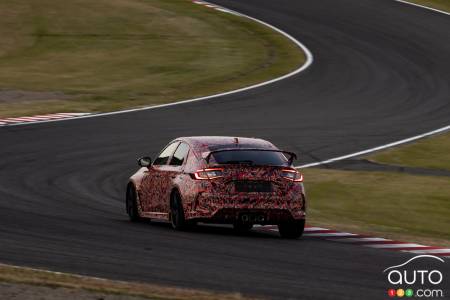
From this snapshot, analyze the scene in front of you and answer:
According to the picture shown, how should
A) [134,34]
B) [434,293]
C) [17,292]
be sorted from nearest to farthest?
[17,292], [434,293], [134,34]

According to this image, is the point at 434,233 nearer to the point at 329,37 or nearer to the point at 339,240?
the point at 339,240

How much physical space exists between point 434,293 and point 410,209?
9486mm

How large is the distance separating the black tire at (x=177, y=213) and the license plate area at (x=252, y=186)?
3.12ft

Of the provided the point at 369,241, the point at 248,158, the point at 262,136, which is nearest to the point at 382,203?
the point at 369,241

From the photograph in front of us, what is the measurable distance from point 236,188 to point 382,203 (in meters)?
5.86

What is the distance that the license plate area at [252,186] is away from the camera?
642 inches

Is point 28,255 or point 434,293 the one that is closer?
point 434,293

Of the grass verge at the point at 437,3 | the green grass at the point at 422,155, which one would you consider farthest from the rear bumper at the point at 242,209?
the grass verge at the point at 437,3

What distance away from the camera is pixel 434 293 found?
1146cm

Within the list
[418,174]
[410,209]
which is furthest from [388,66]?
[410,209]

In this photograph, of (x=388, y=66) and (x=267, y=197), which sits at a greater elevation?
(x=267, y=197)

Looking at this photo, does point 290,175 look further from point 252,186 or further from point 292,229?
point 292,229

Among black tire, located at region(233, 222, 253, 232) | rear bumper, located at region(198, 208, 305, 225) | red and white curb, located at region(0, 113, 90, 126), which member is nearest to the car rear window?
rear bumper, located at region(198, 208, 305, 225)

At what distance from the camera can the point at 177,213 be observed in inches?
666
